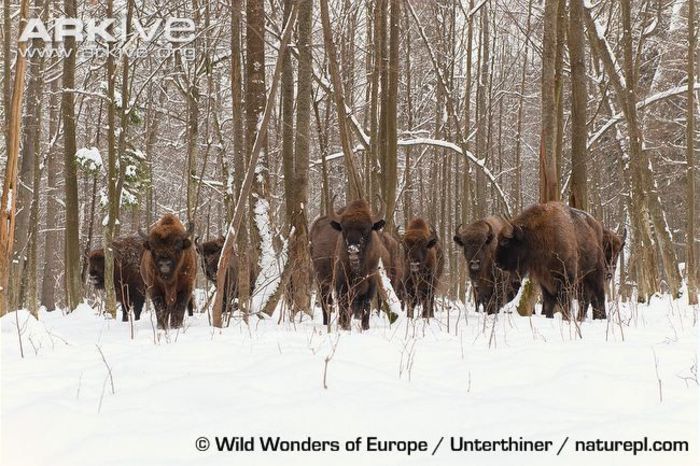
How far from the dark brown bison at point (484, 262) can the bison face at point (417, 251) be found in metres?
0.54

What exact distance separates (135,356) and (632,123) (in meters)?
10.7

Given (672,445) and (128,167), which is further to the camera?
(128,167)

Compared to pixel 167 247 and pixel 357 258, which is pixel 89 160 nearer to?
pixel 167 247

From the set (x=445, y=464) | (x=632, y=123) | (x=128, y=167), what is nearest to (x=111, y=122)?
(x=128, y=167)

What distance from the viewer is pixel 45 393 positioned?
13.5 feet

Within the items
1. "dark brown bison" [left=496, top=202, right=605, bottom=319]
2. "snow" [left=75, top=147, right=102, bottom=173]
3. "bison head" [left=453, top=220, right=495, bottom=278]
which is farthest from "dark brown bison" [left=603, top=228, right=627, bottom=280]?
"snow" [left=75, top=147, right=102, bottom=173]

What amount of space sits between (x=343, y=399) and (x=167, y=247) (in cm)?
594

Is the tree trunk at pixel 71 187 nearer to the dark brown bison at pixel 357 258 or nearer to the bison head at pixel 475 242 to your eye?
the dark brown bison at pixel 357 258

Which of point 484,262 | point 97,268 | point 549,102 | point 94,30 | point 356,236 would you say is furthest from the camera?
point 94,30

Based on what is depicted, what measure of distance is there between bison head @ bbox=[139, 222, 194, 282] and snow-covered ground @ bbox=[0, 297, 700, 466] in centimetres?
336

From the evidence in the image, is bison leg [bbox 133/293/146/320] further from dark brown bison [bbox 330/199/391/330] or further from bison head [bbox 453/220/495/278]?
bison head [bbox 453/220/495/278]

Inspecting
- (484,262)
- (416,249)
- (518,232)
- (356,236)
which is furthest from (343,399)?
(484,262)

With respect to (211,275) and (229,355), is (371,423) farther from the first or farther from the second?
(211,275)

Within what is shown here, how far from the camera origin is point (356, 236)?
8664 mm
